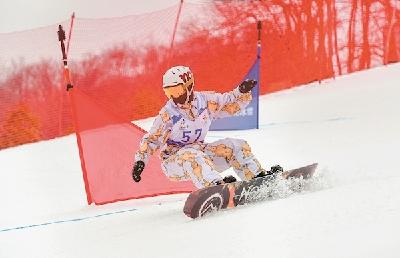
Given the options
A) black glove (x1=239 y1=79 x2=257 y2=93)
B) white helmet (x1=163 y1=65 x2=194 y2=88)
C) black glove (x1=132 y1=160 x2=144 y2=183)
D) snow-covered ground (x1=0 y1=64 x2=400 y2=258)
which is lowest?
snow-covered ground (x1=0 y1=64 x2=400 y2=258)

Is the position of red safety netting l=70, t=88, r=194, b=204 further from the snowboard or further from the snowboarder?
the snowboard

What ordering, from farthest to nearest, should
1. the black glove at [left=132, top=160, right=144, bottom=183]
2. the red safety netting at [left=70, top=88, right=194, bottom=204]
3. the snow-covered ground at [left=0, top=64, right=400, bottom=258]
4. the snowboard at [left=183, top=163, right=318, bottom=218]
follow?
1. the red safety netting at [left=70, top=88, right=194, bottom=204]
2. the black glove at [left=132, top=160, right=144, bottom=183]
3. the snowboard at [left=183, top=163, right=318, bottom=218]
4. the snow-covered ground at [left=0, top=64, right=400, bottom=258]

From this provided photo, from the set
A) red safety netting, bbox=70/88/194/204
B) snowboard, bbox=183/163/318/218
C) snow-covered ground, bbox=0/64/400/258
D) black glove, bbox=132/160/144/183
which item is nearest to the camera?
snow-covered ground, bbox=0/64/400/258

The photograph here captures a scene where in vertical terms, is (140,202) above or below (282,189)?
below

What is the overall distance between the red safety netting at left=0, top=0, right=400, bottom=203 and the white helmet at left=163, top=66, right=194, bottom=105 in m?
0.85

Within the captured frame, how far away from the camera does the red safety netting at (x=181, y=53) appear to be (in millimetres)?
3717

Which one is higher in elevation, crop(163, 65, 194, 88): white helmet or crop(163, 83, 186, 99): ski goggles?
crop(163, 65, 194, 88): white helmet

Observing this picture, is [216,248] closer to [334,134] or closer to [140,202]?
[140,202]

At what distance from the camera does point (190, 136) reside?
2.12 meters

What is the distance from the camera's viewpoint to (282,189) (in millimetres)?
1984

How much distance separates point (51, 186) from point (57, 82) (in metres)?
1.04

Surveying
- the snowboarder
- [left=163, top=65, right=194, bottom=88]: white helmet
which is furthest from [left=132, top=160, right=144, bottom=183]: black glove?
[left=163, top=65, right=194, bottom=88]: white helmet

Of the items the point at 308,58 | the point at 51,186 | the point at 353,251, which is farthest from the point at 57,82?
the point at 353,251

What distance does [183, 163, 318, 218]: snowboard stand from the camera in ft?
6.12
